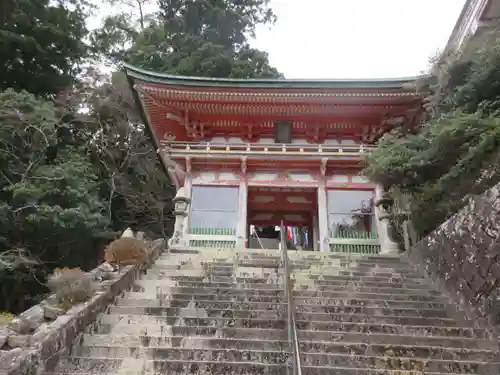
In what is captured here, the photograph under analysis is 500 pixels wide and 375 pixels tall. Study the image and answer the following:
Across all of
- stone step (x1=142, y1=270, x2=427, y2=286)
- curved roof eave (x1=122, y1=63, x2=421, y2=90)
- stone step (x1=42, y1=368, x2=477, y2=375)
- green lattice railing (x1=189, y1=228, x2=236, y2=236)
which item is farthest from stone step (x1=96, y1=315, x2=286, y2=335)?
curved roof eave (x1=122, y1=63, x2=421, y2=90)

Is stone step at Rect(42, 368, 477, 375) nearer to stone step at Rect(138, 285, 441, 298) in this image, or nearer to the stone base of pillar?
stone step at Rect(138, 285, 441, 298)

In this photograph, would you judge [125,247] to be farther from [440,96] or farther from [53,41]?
[53,41]

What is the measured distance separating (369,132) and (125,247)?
Answer: 9.77 metres

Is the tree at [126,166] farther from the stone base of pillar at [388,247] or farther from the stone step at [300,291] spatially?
the stone step at [300,291]

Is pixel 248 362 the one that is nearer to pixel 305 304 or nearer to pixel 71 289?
pixel 305 304

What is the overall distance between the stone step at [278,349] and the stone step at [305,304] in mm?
1028

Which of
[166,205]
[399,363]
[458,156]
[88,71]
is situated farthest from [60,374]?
[88,71]

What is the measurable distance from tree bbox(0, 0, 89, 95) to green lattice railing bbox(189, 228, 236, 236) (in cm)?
1019

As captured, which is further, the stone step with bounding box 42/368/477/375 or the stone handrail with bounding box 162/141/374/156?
the stone handrail with bounding box 162/141/374/156

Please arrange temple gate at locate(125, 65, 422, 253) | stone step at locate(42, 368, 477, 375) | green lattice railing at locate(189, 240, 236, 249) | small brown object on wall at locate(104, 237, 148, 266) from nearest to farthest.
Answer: stone step at locate(42, 368, 477, 375)
small brown object on wall at locate(104, 237, 148, 266)
green lattice railing at locate(189, 240, 236, 249)
temple gate at locate(125, 65, 422, 253)

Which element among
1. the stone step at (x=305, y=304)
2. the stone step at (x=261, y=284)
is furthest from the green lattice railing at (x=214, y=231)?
the stone step at (x=305, y=304)

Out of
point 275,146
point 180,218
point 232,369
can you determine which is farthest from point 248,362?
point 275,146

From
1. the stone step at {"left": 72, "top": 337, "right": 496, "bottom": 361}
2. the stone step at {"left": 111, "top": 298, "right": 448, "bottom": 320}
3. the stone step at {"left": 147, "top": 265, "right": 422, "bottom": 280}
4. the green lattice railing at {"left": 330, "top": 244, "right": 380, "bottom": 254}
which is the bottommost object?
the stone step at {"left": 72, "top": 337, "right": 496, "bottom": 361}

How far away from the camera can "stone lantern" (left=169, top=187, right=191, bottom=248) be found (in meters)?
11.4
